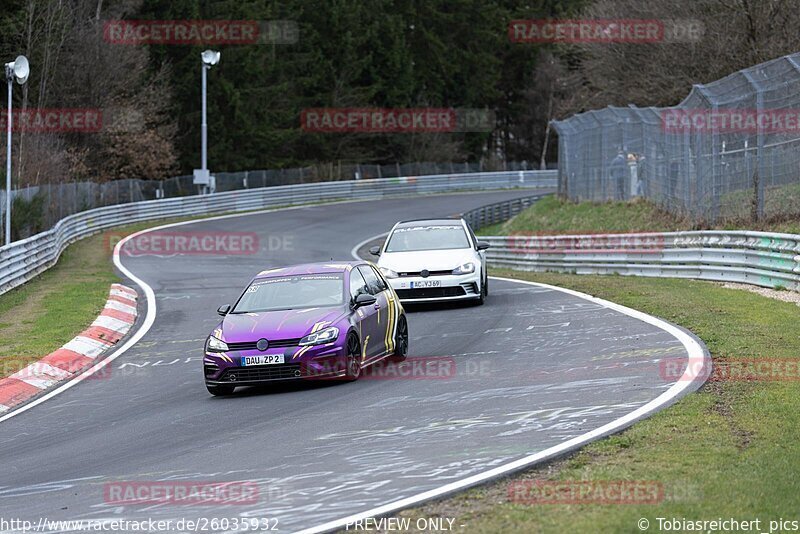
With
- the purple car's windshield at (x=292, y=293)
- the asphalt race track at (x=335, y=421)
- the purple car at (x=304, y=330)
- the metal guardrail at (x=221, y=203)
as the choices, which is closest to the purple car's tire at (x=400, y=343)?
the purple car at (x=304, y=330)

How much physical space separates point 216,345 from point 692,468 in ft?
21.4

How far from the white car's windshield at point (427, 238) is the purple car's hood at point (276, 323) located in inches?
318

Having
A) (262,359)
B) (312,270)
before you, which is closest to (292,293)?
(312,270)

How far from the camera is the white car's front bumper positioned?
20297mm

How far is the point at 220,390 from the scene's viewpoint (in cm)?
→ 1280

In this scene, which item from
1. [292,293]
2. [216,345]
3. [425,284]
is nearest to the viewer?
[216,345]

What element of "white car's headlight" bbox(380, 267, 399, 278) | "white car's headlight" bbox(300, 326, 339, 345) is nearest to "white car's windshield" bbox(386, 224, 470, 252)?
"white car's headlight" bbox(380, 267, 399, 278)

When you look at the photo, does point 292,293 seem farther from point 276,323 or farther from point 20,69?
point 20,69

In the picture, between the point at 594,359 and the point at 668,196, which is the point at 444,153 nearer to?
the point at 668,196

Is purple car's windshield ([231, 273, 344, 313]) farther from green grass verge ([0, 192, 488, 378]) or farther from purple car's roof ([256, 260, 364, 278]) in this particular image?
green grass verge ([0, 192, 488, 378])

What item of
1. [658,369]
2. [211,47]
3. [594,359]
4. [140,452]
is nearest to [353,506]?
[140,452]

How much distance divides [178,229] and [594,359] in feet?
114

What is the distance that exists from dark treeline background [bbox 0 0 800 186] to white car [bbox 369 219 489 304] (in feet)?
68.0

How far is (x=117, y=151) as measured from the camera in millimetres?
60625
